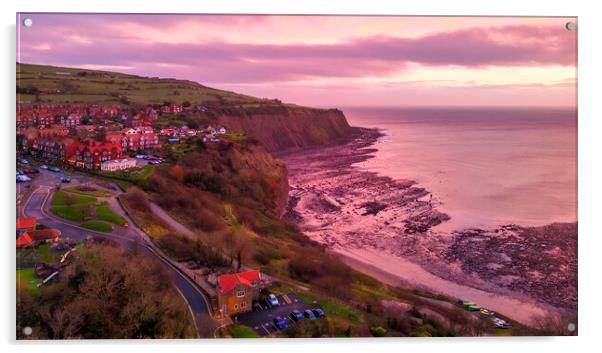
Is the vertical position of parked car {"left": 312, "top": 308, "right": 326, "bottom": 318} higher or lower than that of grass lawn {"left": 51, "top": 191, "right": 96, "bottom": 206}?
lower

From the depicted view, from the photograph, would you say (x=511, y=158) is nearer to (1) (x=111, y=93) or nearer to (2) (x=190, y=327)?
(2) (x=190, y=327)

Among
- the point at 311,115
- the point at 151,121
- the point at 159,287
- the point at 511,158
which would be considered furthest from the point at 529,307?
the point at 151,121

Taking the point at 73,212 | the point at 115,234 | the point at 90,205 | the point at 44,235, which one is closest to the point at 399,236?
the point at 115,234

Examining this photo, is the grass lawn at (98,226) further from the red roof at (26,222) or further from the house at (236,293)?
the house at (236,293)

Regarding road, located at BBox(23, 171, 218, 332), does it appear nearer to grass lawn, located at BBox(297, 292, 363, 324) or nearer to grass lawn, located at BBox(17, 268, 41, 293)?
grass lawn, located at BBox(17, 268, 41, 293)

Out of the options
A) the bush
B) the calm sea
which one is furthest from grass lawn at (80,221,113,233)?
the calm sea

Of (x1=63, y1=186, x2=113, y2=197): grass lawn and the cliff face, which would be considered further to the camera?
the cliff face

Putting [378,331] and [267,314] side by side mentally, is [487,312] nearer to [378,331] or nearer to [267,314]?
[378,331]

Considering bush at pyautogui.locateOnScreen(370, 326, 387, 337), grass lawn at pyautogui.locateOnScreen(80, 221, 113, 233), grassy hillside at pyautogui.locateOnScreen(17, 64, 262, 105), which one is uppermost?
grassy hillside at pyautogui.locateOnScreen(17, 64, 262, 105)

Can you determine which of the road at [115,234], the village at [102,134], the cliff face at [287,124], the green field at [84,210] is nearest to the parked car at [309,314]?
the road at [115,234]
